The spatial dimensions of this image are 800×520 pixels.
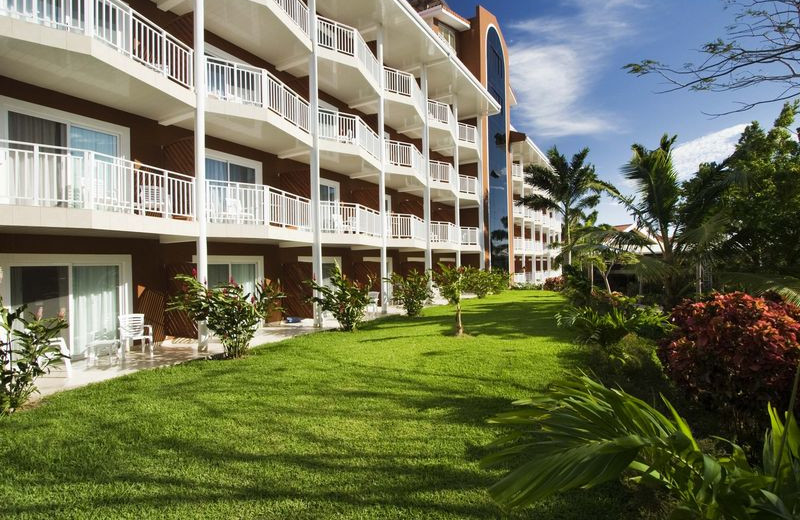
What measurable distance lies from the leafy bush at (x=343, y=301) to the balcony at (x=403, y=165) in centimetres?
698

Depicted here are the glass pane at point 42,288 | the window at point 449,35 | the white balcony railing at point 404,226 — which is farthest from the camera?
the window at point 449,35

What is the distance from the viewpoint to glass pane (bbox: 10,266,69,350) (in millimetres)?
7813

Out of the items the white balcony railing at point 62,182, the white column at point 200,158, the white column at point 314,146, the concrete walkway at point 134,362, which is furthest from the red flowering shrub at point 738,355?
the white column at point 314,146

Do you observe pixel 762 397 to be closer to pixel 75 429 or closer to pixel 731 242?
pixel 75 429

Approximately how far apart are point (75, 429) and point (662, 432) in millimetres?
5589

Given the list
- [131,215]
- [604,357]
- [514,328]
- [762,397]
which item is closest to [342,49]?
[131,215]

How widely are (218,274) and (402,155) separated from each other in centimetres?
945

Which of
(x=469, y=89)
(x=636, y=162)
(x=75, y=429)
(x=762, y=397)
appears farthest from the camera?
(x=469, y=89)

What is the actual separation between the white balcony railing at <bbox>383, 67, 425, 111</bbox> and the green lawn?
13.2 m

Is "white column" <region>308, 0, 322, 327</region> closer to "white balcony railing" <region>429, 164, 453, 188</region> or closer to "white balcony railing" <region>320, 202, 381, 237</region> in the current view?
"white balcony railing" <region>320, 202, 381, 237</region>

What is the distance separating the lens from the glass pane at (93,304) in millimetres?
8586

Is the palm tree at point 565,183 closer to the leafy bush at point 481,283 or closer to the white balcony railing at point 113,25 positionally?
the leafy bush at point 481,283

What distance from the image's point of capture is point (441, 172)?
70.2 ft

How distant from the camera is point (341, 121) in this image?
1561cm
